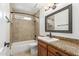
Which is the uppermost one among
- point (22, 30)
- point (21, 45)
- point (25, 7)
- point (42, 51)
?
point (25, 7)

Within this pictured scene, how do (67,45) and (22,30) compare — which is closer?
(67,45)

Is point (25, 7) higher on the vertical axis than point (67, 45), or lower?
higher

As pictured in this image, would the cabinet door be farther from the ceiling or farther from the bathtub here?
the ceiling

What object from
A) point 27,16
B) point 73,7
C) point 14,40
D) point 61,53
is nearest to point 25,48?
point 14,40

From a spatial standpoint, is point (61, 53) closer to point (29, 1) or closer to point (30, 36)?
point (30, 36)

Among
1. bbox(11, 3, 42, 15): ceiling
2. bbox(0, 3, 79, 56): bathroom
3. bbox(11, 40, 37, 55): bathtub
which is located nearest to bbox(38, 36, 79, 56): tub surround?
bbox(0, 3, 79, 56): bathroom

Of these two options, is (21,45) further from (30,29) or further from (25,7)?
(25,7)

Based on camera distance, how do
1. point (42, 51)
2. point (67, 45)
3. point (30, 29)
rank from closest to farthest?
point (67, 45), point (30, 29), point (42, 51)

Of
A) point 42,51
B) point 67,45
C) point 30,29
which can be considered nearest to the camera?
point 67,45

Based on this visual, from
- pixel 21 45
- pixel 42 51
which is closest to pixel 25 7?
pixel 21 45

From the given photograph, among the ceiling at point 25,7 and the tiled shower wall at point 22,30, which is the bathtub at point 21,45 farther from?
the ceiling at point 25,7

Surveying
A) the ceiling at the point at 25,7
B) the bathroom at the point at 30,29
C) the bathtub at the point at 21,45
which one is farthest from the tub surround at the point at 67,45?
the ceiling at the point at 25,7

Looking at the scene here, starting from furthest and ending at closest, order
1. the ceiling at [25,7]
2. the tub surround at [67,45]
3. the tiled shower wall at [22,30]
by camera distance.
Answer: the tiled shower wall at [22,30] < the ceiling at [25,7] < the tub surround at [67,45]

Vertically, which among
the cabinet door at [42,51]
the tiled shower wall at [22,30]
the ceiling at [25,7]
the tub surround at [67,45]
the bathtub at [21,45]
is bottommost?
the cabinet door at [42,51]
